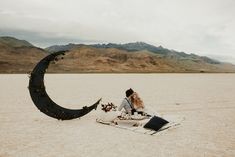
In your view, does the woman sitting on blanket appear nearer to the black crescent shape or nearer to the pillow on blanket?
the pillow on blanket

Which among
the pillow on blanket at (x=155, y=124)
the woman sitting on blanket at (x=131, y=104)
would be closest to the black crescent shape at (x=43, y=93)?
the woman sitting on blanket at (x=131, y=104)

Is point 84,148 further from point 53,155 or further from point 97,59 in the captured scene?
point 97,59

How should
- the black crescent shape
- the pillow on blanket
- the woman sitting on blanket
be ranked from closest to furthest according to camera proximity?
the pillow on blanket < the black crescent shape < the woman sitting on blanket

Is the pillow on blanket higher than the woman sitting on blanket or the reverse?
the reverse

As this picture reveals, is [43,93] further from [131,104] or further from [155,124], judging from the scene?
[155,124]

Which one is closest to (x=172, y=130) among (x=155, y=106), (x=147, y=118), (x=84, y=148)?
(x=147, y=118)

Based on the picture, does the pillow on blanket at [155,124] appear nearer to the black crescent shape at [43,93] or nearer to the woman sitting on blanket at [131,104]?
the woman sitting on blanket at [131,104]

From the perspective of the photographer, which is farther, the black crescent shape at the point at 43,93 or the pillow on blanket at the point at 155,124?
the black crescent shape at the point at 43,93

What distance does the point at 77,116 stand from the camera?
43.0 ft

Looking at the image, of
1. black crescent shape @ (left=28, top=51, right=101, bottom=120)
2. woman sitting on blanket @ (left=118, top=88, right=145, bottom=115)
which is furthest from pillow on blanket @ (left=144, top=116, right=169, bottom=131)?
black crescent shape @ (left=28, top=51, right=101, bottom=120)

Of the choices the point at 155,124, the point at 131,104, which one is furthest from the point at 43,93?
the point at 155,124

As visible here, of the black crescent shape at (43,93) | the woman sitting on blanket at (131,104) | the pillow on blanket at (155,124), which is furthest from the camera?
the woman sitting on blanket at (131,104)

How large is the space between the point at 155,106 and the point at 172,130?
6.37 metres

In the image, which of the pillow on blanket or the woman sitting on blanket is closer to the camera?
the pillow on blanket
